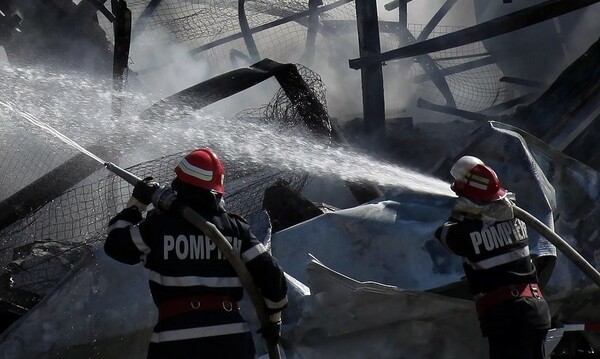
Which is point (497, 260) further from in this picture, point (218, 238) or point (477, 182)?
point (218, 238)

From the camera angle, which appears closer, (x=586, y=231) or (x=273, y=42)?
(x=586, y=231)

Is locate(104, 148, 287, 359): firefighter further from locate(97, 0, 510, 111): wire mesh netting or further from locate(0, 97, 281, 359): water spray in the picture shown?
locate(97, 0, 510, 111): wire mesh netting

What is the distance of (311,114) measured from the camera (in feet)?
18.1

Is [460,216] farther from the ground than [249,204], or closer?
farther from the ground

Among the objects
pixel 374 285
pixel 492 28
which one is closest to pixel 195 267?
pixel 374 285

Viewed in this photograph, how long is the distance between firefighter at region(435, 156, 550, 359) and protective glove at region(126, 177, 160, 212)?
1.39 meters

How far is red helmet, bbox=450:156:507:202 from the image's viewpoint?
4.32 m

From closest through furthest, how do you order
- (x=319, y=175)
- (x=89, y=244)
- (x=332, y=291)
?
(x=332, y=291) → (x=89, y=244) → (x=319, y=175)

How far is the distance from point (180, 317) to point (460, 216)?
58.6 inches

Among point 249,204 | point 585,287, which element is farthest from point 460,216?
point 249,204

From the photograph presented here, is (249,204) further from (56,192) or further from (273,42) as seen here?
(273,42)

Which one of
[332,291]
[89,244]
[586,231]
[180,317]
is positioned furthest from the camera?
[586,231]

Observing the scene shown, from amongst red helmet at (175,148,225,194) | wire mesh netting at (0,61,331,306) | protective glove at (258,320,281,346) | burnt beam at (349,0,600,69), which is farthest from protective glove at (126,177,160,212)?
burnt beam at (349,0,600,69)

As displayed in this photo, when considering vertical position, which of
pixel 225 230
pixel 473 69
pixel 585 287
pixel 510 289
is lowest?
pixel 473 69
